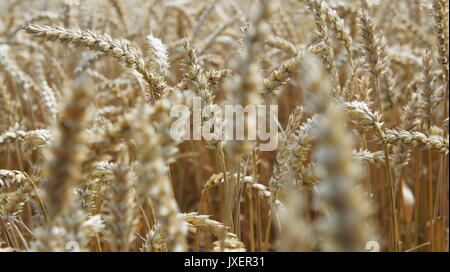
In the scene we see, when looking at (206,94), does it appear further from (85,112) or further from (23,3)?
(23,3)

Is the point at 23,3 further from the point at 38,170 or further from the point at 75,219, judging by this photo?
the point at 75,219

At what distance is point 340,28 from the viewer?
137 cm

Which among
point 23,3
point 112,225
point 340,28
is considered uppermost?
point 23,3

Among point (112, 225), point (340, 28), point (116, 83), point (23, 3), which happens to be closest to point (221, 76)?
point (340, 28)

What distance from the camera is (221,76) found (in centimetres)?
112

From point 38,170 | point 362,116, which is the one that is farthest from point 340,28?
point 38,170

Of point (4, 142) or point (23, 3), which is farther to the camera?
point (23, 3)

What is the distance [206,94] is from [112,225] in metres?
0.46

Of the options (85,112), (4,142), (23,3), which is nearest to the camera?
(85,112)
